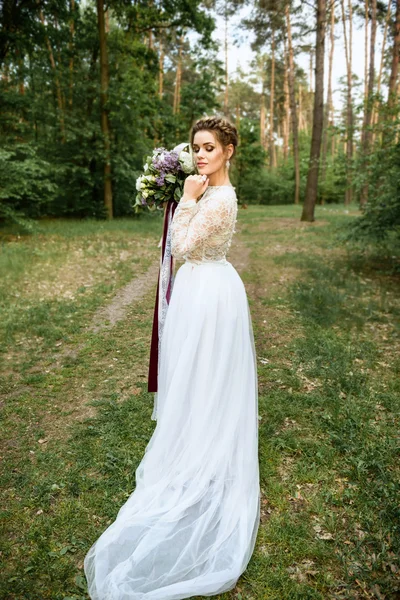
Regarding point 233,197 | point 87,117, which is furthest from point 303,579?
point 87,117

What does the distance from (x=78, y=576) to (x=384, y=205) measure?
7.98m

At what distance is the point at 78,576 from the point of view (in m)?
2.28

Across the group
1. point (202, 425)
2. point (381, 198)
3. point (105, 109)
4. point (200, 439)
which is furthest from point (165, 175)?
point (105, 109)

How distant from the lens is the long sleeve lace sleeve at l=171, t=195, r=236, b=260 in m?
2.44

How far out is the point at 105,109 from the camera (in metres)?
15.0

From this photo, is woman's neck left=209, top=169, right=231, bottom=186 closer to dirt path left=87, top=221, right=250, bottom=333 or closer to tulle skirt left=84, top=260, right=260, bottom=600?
tulle skirt left=84, top=260, right=260, bottom=600

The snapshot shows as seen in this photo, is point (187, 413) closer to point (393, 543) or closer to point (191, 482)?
point (191, 482)

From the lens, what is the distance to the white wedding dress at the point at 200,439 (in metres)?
2.29

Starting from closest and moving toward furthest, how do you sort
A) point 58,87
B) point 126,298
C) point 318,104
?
point 126,298
point 318,104
point 58,87

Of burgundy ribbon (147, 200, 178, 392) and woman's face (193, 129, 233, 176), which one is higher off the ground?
woman's face (193, 129, 233, 176)

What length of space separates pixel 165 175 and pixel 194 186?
48 cm

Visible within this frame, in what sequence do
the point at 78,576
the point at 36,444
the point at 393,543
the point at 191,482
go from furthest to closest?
1. the point at 36,444
2. the point at 191,482
3. the point at 393,543
4. the point at 78,576

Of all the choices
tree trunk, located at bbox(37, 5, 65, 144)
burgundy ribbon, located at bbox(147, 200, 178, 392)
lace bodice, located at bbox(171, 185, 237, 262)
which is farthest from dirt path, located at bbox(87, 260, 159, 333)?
tree trunk, located at bbox(37, 5, 65, 144)

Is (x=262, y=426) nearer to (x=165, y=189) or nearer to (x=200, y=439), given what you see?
(x=200, y=439)
